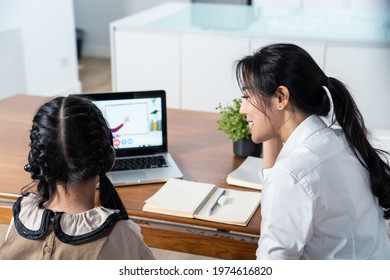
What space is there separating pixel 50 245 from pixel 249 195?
659 millimetres

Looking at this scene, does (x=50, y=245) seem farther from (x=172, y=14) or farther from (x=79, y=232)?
(x=172, y=14)

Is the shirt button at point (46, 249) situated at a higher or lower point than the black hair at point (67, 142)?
lower

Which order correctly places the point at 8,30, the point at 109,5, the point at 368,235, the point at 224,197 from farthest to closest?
1. the point at 109,5
2. the point at 8,30
3. the point at 224,197
4. the point at 368,235

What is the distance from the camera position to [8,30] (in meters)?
3.72

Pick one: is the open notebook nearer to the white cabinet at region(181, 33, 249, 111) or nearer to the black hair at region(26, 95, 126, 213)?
the black hair at region(26, 95, 126, 213)

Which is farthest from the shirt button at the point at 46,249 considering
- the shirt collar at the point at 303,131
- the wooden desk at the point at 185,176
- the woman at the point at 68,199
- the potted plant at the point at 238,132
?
the potted plant at the point at 238,132

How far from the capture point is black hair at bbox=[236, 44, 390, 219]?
1309 mm

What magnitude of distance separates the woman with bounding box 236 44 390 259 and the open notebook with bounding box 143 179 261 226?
22cm

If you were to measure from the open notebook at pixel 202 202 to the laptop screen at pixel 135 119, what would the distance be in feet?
0.81

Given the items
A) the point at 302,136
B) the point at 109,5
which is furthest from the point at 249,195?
the point at 109,5

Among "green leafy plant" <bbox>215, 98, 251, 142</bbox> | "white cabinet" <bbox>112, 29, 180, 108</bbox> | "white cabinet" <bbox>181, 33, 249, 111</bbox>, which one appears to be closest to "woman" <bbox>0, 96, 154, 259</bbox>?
"green leafy plant" <bbox>215, 98, 251, 142</bbox>

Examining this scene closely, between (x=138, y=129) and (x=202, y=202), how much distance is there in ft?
1.39

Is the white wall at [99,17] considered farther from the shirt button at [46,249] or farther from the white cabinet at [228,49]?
the shirt button at [46,249]

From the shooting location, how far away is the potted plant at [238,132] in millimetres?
1833
